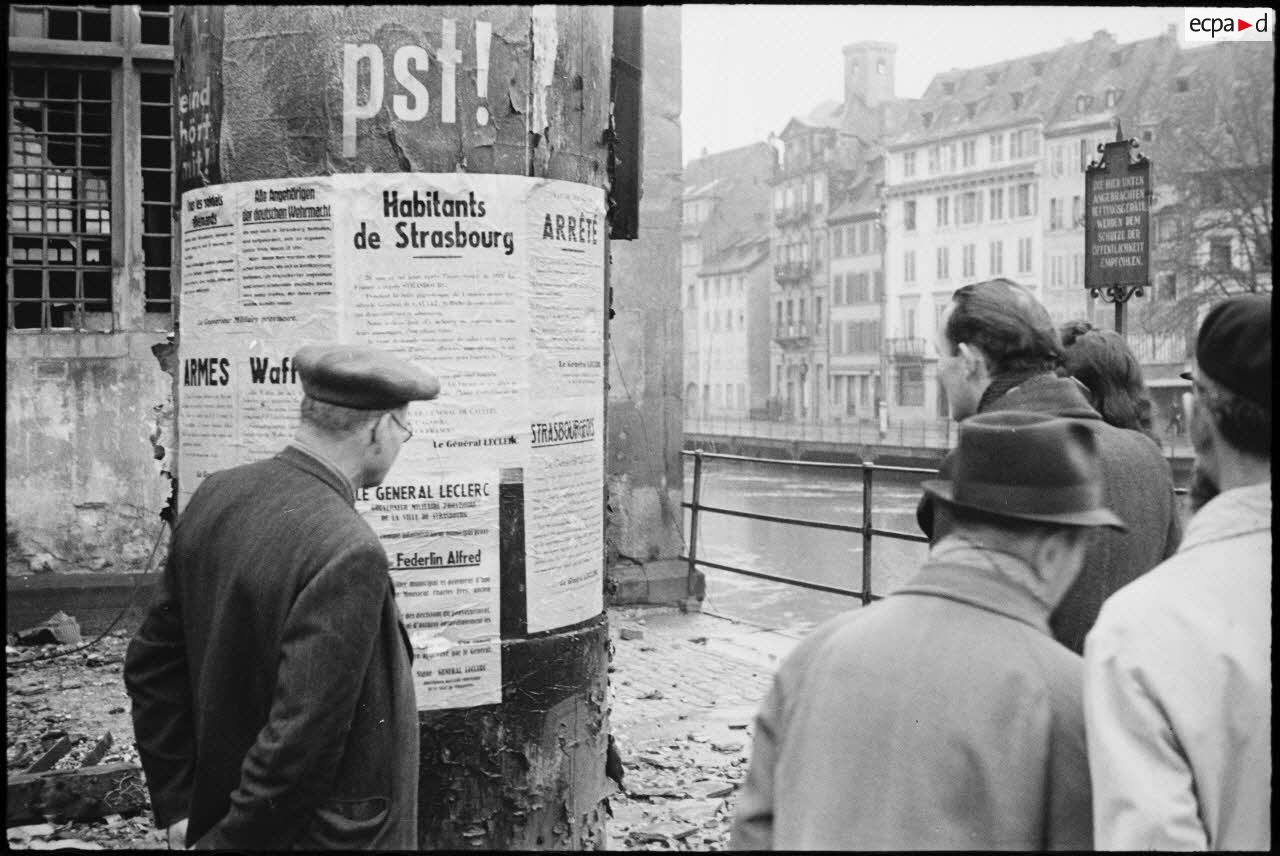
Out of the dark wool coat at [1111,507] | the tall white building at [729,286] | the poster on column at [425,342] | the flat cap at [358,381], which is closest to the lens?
the flat cap at [358,381]

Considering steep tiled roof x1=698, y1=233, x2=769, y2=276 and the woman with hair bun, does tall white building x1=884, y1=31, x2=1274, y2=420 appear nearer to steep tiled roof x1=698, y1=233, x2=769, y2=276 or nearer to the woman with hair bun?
steep tiled roof x1=698, y1=233, x2=769, y2=276

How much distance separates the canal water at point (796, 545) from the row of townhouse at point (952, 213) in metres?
15.6

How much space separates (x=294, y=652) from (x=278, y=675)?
8 centimetres

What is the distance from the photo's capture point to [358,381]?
303 cm

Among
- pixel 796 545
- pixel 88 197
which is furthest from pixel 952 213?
pixel 88 197

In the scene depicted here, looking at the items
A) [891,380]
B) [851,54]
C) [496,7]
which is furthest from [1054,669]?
[851,54]

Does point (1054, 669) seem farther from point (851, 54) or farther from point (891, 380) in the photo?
point (851, 54)

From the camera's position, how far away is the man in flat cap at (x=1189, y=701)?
2.11 metres

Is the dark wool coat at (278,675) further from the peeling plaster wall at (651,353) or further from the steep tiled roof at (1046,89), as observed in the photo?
the steep tiled roof at (1046,89)

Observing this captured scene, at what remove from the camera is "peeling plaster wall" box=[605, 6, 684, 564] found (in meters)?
11.4

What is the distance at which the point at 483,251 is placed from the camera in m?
3.95

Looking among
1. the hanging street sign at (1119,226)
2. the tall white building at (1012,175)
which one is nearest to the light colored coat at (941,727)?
the hanging street sign at (1119,226)

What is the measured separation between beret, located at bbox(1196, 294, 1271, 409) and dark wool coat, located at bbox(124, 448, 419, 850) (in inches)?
62.1

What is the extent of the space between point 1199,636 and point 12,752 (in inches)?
230
